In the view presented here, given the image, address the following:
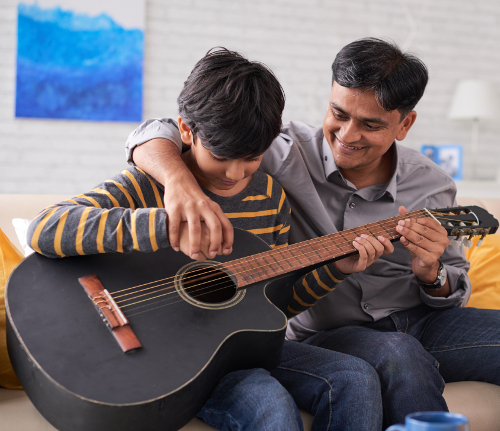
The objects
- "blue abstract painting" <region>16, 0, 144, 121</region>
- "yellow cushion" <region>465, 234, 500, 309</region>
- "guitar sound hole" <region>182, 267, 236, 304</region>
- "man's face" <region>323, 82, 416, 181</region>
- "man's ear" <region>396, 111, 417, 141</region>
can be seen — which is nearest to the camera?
"guitar sound hole" <region>182, 267, 236, 304</region>

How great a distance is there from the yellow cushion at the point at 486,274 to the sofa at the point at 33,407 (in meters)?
0.48

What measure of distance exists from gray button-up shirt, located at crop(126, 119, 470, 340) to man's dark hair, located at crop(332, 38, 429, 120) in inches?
8.4

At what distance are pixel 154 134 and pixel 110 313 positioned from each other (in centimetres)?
55

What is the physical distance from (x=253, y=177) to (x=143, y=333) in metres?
0.58

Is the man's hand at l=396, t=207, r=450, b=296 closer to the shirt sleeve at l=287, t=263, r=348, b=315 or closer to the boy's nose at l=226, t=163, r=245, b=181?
the shirt sleeve at l=287, t=263, r=348, b=315

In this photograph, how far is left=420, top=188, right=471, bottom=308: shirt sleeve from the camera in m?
1.42

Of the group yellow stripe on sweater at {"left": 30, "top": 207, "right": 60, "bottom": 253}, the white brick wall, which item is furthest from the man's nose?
→ the white brick wall

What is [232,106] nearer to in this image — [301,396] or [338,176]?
[338,176]

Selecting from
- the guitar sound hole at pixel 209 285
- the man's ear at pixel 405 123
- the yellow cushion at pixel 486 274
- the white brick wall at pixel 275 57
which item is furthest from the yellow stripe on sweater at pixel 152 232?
the white brick wall at pixel 275 57

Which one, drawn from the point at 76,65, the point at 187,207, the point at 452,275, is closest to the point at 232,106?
the point at 187,207

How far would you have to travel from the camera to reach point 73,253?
3.18 feet

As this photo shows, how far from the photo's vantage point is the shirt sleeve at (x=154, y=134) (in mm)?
1264

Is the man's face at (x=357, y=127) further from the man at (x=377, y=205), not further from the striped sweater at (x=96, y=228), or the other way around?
the striped sweater at (x=96, y=228)

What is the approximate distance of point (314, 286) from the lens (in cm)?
128
